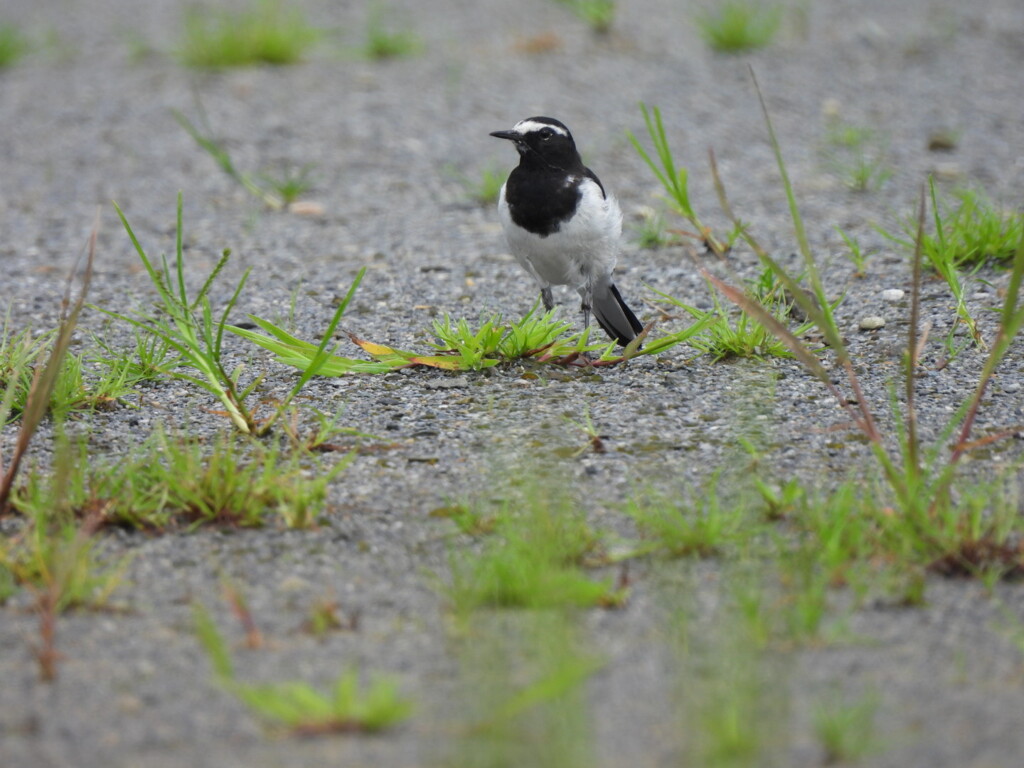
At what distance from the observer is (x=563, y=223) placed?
4.42 metres

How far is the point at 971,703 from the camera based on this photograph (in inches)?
91.0

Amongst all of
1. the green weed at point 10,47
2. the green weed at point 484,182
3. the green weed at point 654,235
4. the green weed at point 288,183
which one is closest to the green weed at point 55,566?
the green weed at point 654,235

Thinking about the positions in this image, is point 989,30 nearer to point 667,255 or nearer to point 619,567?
point 667,255

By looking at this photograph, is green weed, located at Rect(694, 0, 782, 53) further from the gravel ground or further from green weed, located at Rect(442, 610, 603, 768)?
green weed, located at Rect(442, 610, 603, 768)

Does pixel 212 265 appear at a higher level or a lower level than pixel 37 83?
lower

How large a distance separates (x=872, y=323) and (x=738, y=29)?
14.2 feet

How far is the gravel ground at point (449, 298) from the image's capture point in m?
2.37

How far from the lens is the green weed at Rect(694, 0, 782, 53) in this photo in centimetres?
818

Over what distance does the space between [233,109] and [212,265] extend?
226 centimetres

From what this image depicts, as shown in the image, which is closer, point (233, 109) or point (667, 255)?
point (667, 255)

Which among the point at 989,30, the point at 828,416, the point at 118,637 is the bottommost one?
the point at 118,637

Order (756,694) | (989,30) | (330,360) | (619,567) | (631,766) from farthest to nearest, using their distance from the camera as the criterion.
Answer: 1. (989,30)
2. (330,360)
3. (619,567)
4. (756,694)
5. (631,766)

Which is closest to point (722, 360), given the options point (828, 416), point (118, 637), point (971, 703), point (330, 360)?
point (828, 416)

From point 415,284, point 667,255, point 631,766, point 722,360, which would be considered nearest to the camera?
point 631,766
